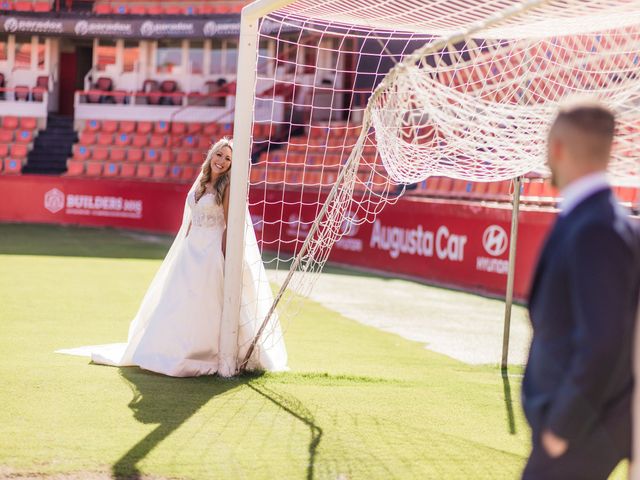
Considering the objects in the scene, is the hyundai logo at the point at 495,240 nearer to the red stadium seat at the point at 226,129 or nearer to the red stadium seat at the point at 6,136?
the red stadium seat at the point at 226,129

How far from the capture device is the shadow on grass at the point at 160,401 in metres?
4.58

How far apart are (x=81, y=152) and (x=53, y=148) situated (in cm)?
143

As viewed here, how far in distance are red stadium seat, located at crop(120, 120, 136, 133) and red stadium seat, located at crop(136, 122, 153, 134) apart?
0.66 feet

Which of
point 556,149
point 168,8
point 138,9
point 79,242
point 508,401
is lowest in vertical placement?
point 79,242

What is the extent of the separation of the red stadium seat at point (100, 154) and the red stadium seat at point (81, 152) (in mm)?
162

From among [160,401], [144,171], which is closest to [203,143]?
[144,171]

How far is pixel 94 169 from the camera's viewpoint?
22.9 m

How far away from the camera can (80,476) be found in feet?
13.9

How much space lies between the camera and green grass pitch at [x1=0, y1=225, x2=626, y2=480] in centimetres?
458

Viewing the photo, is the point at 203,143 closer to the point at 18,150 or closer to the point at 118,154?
the point at 118,154

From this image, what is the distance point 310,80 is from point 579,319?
2345 cm

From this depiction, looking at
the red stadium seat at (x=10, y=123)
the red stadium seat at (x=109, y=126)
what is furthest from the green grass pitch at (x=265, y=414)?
the red stadium seat at (x=10, y=123)

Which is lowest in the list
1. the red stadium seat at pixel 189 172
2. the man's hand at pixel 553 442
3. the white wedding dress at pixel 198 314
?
the white wedding dress at pixel 198 314

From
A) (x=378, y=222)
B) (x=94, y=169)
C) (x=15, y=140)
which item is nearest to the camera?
(x=378, y=222)
